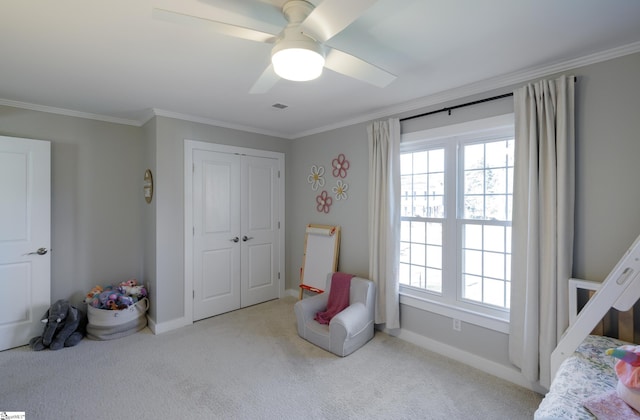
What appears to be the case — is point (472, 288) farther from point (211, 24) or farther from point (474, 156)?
point (211, 24)

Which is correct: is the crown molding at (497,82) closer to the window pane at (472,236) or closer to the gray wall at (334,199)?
the gray wall at (334,199)

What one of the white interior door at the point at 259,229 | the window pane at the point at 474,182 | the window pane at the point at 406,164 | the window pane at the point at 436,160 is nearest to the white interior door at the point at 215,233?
the white interior door at the point at 259,229

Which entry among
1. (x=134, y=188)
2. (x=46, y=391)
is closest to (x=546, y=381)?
(x=46, y=391)

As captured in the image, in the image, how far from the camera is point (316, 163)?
4020 millimetres

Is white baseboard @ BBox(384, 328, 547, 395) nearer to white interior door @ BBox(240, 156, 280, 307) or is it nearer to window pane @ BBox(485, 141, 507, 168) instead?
window pane @ BBox(485, 141, 507, 168)

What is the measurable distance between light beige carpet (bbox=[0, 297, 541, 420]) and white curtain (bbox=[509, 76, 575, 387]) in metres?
0.45

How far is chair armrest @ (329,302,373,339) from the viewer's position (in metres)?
2.69

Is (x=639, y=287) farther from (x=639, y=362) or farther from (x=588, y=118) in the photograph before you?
(x=588, y=118)

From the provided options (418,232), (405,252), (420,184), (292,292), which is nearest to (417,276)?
(405,252)

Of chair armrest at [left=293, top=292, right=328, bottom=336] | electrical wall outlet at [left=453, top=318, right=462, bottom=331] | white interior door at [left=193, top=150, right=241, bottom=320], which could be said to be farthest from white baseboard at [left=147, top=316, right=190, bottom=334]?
electrical wall outlet at [left=453, top=318, right=462, bottom=331]

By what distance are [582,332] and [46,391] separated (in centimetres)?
362

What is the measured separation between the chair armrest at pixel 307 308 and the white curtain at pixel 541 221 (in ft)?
5.88

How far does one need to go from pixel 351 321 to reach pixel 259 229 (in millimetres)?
1975

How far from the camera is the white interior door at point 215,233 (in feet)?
11.6
